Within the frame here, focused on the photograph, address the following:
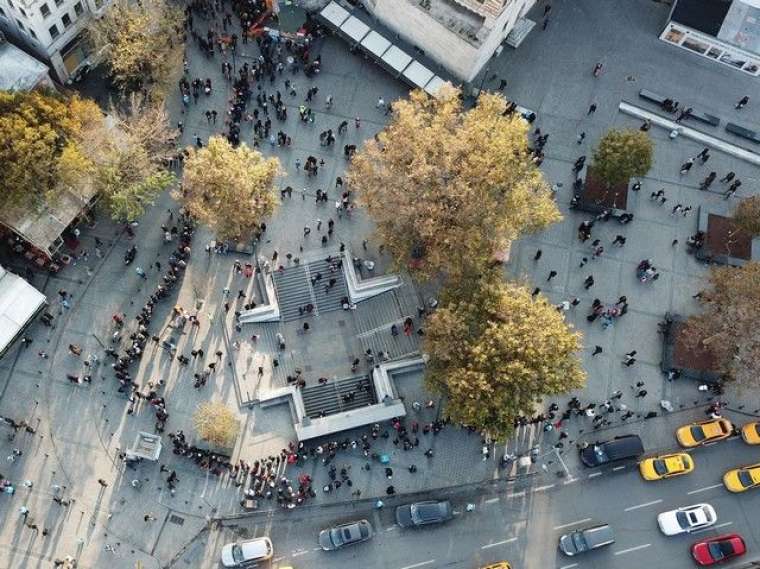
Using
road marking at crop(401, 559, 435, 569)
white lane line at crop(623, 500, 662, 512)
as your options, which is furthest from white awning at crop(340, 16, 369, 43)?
white lane line at crop(623, 500, 662, 512)

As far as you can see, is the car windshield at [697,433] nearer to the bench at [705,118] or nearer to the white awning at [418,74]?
the bench at [705,118]

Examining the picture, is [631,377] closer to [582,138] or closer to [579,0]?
[582,138]

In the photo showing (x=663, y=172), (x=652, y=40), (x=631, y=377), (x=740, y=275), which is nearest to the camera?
(x=740, y=275)

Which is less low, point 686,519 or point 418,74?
point 418,74

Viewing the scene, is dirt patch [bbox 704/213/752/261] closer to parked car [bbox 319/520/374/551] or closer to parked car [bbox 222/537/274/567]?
parked car [bbox 319/520/374/551]

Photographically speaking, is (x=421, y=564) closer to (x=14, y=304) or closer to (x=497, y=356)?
(x=497, y=356)

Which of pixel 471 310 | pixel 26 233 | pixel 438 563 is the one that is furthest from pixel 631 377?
pixel 26 233

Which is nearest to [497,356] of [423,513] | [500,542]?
[423,513]
